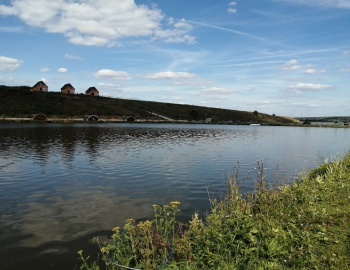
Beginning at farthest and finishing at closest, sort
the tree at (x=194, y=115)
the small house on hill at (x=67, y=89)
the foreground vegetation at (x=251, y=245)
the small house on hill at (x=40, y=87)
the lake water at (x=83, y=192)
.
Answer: the tree at (x=194, y=115), the small house on hill at (x=67, y=89), the small house on hill at (x=40, y=87), the lake water at (x=83, y=192), the foreground vegetation at (x=251, y=245)

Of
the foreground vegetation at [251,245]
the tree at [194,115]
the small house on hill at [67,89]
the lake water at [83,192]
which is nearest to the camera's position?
the foreground vegetation at [251,245]

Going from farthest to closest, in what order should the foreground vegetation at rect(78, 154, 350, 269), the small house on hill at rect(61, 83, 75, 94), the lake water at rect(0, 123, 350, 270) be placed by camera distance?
the small house on hill at rect(61, 83, 75, 94) < the lake water at rect(0, 123, 350, 270) < the foreground vegetation at rect(78, 154, 350, 269)

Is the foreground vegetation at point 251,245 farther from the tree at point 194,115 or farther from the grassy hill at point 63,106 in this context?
the tree at point 194,115

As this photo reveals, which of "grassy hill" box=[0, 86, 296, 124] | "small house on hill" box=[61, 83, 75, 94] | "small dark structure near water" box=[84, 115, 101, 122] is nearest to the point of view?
"grassy hill" box=[0, 86, 296, 124]

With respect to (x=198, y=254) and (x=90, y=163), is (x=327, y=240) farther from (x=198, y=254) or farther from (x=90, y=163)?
(x=90, y=163)

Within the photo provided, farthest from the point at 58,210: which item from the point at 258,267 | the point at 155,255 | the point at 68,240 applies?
the point at 258,267

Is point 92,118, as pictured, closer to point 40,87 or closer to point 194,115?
point 40,87

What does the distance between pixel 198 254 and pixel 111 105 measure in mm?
174030

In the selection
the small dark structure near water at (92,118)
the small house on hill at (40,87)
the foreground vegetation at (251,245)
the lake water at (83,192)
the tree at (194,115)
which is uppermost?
the small house on hill at (40,87)

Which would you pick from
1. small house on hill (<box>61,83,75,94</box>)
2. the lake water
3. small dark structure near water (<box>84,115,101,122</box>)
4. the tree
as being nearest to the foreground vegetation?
the lake water

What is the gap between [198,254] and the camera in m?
7.84

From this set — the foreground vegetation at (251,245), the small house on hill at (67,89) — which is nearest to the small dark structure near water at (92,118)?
the small house on hill at (67,89)

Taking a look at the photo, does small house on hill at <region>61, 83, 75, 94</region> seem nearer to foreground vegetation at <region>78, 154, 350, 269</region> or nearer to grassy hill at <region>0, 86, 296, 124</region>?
grassy hill at <region>0, 86, 296, 124</region>

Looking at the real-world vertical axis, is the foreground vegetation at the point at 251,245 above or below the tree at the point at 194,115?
below
